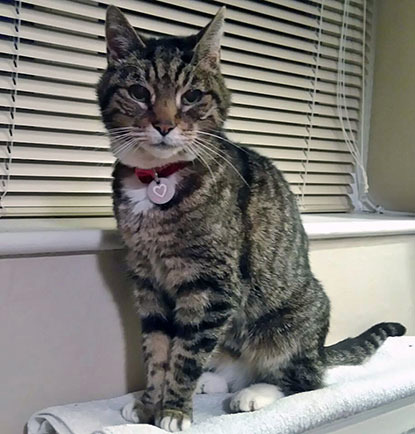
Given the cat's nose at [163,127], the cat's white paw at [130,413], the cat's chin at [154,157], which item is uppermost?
the cat's nose at [163,127]

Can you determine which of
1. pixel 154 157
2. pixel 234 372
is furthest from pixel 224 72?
pixel 234 372

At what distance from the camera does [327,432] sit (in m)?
1.10

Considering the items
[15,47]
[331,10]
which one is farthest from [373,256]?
[15,47]

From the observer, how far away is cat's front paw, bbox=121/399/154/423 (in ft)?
3.33

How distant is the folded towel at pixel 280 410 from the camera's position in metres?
0.97

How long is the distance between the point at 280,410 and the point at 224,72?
808mm

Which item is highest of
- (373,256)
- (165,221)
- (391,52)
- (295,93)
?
(391,52)

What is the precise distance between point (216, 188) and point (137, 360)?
37 cm

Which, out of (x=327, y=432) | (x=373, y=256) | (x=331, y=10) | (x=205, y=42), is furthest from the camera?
(x=331, y=10)

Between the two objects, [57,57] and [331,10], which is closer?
[57,57]

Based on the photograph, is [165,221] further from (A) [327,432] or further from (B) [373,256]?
(B) [373,256]

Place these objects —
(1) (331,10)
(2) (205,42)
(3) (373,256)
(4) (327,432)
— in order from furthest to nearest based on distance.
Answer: (1) (331,10) < (3) (373,256) < (4) (327,432) < (2) (205,42)

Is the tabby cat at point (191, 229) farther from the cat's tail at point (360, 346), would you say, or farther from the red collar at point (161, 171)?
the cat's tail at point (360, 346)

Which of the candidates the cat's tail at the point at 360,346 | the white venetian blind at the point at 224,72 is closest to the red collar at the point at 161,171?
the white venetian blind at the point at 224,72
